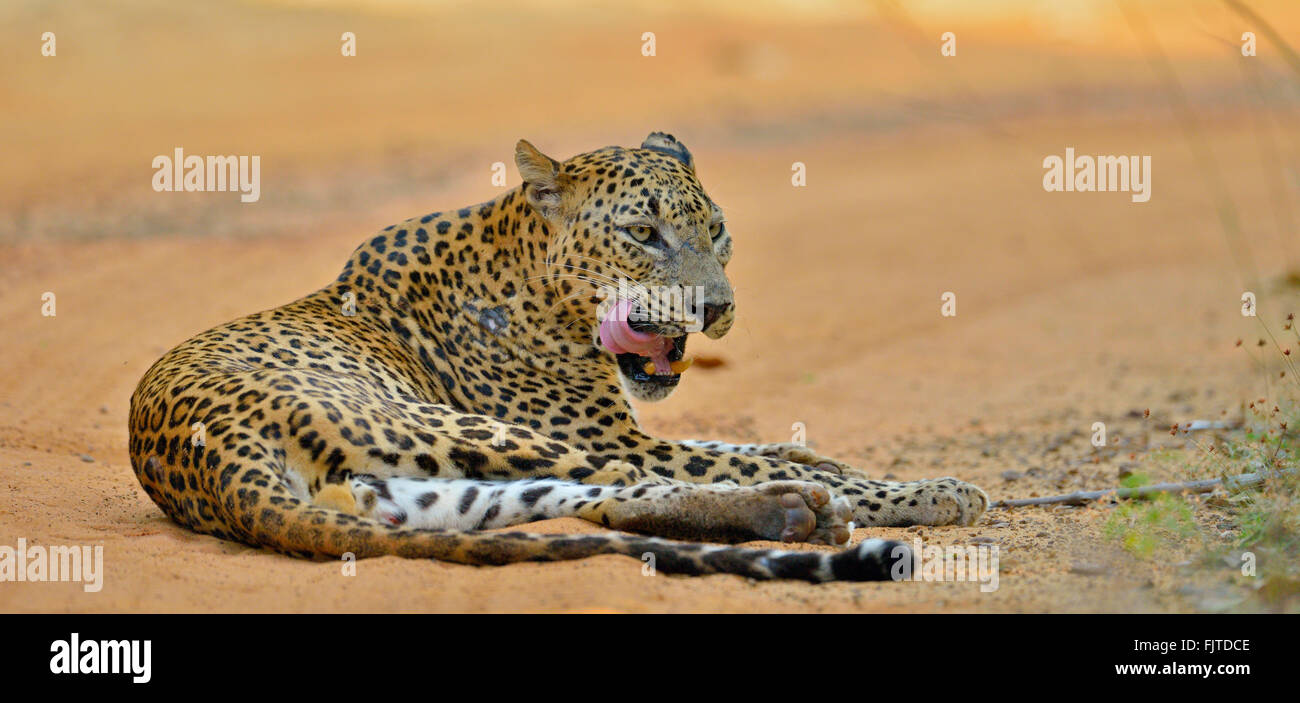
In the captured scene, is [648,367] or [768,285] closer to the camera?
[648,367]

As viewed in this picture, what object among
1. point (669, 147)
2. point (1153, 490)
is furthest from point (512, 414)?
point (1153, 490)

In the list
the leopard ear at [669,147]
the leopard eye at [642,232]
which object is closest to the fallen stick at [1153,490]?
the leopard eye at [642,232]

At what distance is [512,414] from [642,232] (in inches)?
42.7

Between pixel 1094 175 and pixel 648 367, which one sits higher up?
pixel 1094 175

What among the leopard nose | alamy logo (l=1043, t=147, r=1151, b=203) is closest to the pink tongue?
the leopard nose

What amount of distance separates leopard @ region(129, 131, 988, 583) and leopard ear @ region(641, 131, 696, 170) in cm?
2

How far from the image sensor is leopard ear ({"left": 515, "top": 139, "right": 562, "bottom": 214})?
6.39m

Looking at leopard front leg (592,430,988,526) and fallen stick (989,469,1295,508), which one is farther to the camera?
leopard front leg (592,430,988,526)

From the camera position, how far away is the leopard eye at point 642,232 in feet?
20.6

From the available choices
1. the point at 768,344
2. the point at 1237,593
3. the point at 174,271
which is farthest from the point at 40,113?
the point at 1237,593

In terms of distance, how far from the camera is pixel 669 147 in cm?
723

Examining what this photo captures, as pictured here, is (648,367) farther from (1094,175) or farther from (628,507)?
(1094,175)

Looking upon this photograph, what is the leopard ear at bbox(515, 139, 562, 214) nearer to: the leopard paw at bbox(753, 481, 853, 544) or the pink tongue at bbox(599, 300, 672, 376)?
the pink tongue at bbox(599, 300, 672, 376)
